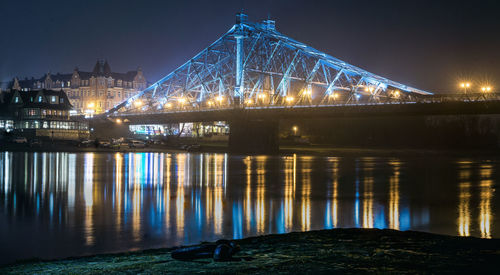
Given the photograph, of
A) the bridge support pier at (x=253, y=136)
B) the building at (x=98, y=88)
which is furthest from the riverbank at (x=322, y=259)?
the building at (x=98, y=88)

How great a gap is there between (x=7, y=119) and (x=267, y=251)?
369 ft

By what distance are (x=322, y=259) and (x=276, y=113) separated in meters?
71.9

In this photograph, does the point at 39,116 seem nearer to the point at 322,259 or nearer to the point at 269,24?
the point at 269,24

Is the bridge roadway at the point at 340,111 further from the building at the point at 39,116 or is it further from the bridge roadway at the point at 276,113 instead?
the building at the point at 39,116

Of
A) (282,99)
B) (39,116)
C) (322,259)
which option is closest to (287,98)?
(282,99)

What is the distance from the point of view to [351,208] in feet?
71.7

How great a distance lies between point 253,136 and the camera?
281ft

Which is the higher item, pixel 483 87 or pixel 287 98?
pixel 287 98

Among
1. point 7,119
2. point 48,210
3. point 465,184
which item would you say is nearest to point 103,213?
point 48,210

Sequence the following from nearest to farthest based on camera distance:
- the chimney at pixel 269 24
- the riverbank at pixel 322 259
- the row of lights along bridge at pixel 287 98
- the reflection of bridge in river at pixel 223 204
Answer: the riverbank at pixel 322 259 → the reflection of bridge in river at pixel 223 204 → the row of lights along bridge at pixel 287 98 → the chimney at pixel 269 24

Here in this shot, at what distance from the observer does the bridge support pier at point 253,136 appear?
84250 millimetres

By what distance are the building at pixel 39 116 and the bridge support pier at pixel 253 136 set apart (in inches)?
1474

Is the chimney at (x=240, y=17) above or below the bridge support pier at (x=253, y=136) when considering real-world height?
above

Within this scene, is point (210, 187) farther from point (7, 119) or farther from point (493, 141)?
point (7, 119)
